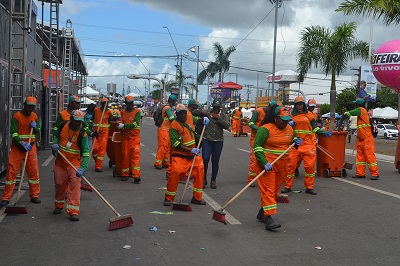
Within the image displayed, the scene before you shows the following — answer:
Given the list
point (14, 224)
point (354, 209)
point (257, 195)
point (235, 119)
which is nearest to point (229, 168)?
point (257, 195)

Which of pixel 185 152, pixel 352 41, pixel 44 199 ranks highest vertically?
pixel 352 41

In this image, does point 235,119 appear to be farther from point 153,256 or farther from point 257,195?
point 153,256

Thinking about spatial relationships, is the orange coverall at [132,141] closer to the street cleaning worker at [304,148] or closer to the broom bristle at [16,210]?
the street cleaning worker at [304,148]

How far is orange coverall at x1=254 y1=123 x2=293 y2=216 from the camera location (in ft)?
24.1

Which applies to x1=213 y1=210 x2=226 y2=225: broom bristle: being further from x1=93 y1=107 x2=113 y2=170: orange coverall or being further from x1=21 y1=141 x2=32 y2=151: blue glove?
x1=93 y1=107 x2=113 y2=170: orange coverall

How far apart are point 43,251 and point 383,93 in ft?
217

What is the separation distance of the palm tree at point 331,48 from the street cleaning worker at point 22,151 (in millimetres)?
19002

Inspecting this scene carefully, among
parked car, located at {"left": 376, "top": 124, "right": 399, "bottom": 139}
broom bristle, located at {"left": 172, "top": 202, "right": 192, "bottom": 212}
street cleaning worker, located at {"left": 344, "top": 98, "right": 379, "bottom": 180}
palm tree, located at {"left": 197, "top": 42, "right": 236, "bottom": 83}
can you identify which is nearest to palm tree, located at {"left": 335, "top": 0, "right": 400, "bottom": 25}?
street cleaning worker, located at {"left": 344, "top": 98, "right": 379, "bottom": 180}

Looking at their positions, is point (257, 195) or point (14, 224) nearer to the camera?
point (14, 224)

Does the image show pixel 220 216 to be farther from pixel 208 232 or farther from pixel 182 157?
pixel 182 157

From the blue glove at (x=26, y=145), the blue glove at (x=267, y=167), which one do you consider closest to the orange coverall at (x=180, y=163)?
the blue glove at (x=267, y=167)

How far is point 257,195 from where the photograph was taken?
10227 mm

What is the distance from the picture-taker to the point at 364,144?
42.1 feet

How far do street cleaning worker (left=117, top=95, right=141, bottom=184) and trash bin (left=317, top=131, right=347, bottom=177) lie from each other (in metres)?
4.39
